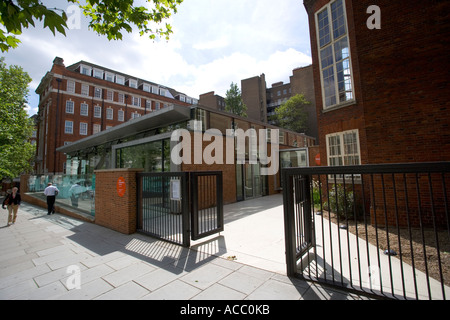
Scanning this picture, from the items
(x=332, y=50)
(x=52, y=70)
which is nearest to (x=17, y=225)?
(x=332, y=50)

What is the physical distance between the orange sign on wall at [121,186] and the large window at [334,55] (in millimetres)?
8579

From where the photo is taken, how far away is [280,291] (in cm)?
279

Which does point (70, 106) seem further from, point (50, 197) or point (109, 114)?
point (50, 197)

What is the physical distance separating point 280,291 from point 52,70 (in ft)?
131

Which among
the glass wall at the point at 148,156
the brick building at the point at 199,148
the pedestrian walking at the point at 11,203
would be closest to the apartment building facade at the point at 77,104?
the brick building at the point at 199,148

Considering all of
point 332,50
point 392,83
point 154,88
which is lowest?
point 392,83

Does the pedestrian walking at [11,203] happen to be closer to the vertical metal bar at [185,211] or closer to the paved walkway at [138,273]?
the paved walkway at [138,273]

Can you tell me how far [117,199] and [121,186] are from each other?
0.53 metres

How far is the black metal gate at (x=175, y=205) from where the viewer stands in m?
4.90

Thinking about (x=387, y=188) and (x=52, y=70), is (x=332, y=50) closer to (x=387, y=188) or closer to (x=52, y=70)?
(x=387, y=188)

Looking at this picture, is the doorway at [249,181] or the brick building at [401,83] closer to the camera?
the brick building at [401,83]

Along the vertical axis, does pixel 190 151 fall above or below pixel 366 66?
below

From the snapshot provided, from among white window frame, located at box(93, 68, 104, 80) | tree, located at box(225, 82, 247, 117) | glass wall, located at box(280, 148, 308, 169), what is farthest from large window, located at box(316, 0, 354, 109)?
white window frame, located at box(93, 68, 104, 80)

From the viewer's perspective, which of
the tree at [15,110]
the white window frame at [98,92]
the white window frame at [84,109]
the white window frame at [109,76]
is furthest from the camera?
the white window frame at [109,76]
